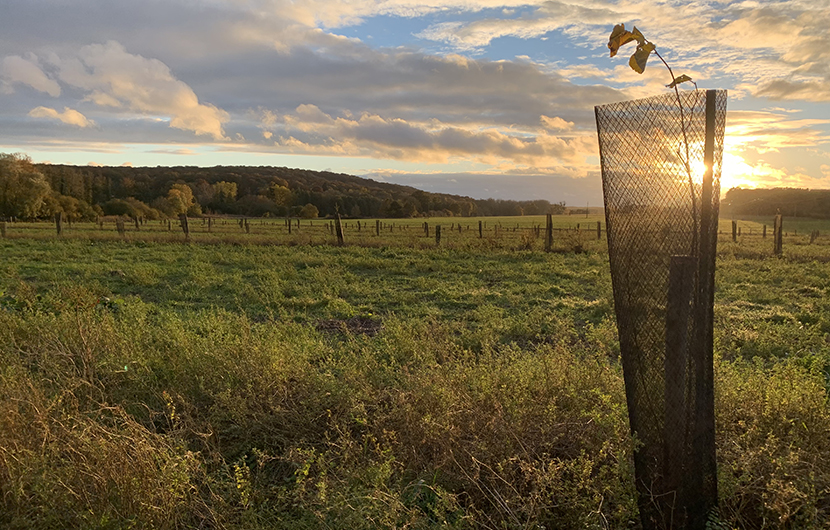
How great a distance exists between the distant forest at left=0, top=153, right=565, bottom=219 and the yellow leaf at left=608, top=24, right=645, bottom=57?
69.0 m

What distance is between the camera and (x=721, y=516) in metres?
2.55

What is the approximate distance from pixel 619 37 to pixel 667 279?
1.15 metres

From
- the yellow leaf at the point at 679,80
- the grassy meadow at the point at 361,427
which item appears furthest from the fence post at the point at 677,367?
the yellow leaf at the point at 679,80

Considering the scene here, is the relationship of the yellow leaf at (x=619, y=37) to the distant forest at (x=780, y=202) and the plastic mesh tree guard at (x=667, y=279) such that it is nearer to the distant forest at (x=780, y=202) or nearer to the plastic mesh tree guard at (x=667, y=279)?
the plastic mesh tree guard at (x=667, y=279)

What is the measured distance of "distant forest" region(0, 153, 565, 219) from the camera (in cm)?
5866

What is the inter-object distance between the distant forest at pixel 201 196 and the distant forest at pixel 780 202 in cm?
3092

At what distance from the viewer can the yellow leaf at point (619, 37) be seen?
2232 mm

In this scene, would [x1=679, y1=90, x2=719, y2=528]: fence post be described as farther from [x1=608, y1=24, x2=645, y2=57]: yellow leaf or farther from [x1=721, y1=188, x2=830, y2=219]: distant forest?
[x1=721, y1=188, x2=830, y2=219]: distant forest

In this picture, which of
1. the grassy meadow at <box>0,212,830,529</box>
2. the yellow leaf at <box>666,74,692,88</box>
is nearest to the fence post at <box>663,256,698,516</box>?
the grassy meadow at <box>0,212,830,529</box>

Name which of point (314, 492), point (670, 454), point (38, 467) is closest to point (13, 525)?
point (38, 467)

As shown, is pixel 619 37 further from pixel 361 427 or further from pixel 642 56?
pixel 361 427

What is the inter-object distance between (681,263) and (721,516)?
129cm

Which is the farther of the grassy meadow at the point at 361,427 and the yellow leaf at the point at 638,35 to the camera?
the grassy meadow at the point at 361,427

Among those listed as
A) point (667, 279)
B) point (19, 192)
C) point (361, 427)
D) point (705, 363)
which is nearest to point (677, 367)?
point (705, 363)
